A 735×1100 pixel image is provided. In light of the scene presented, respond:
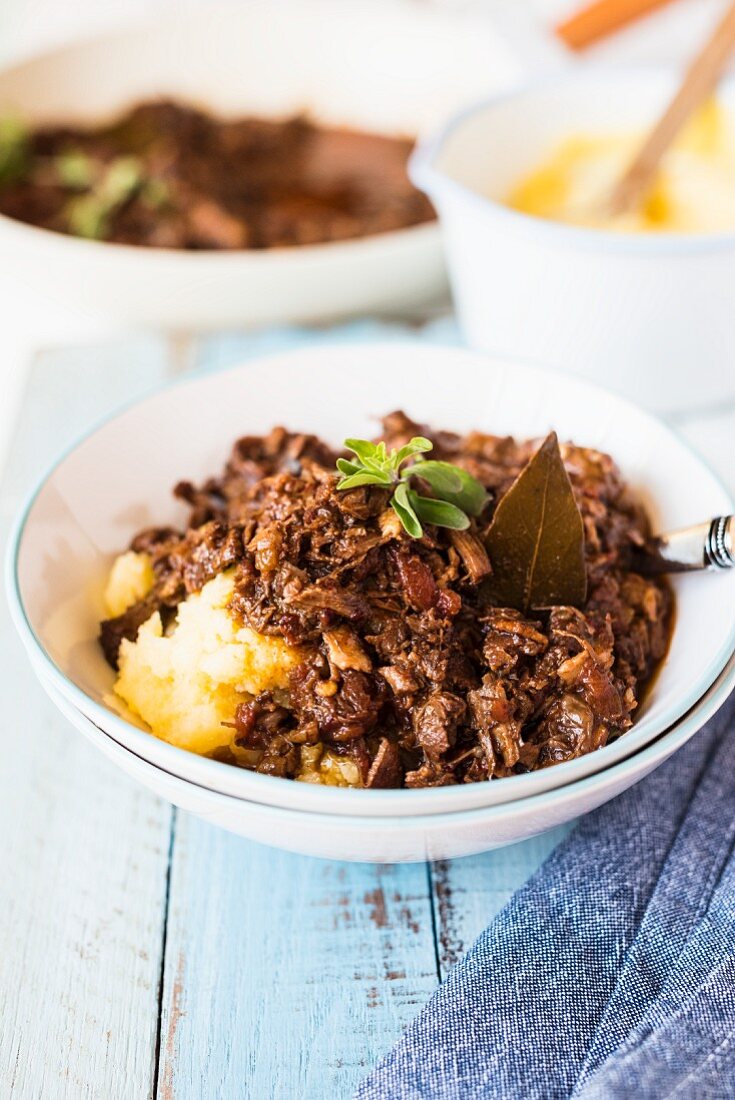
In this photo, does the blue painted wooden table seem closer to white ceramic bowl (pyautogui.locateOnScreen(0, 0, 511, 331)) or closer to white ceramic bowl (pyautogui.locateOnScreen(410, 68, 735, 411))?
white ceramic bowl (pyautogui.locateOnScreen(410, 68, 735, 411))

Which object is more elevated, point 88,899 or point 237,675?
point 237,675

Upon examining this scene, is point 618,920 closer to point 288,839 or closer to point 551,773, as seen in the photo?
point 551,773

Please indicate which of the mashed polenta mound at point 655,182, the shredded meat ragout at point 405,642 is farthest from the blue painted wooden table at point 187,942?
the mashed polenta mound at point 655,182

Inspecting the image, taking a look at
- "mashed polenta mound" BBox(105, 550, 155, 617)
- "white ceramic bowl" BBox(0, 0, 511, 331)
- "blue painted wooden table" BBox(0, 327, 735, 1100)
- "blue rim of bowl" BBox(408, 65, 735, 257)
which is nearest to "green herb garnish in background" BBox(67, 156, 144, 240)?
"white ceramic bowl" BBox(0, 0, 511, 331)

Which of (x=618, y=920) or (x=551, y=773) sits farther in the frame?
(x=618, y=920)

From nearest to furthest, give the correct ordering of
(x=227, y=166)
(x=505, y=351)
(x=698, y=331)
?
(x=698, y=331) → (x=505, y=351) → (x=227, y=166)

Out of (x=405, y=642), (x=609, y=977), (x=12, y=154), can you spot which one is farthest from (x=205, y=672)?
(x=12, y=154)

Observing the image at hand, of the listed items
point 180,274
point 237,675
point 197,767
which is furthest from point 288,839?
point 180,274
